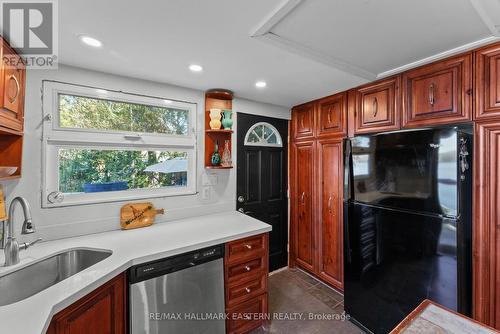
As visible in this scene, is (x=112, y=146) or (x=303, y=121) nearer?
(x=112, y=146)

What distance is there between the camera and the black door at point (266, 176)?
2.58 m

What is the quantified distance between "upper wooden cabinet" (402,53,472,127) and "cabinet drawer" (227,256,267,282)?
5.65 ft

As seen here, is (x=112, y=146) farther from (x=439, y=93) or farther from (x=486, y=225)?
(x=486, y=225)

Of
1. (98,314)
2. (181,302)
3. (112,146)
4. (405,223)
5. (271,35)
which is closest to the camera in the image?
(98,314)

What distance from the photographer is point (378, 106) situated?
6.52 ft

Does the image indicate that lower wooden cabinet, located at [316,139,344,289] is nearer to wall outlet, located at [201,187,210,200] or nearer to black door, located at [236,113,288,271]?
black door, located at [236,113,288,271]

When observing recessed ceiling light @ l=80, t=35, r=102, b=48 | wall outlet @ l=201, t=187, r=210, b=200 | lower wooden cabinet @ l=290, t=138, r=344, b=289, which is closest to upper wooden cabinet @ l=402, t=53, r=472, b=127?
lower wooden cabinet @ l=290, t=138, r=344, b=289

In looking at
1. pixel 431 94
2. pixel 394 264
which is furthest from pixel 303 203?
pixel 431 94

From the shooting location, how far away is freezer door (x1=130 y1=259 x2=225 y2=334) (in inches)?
52.8

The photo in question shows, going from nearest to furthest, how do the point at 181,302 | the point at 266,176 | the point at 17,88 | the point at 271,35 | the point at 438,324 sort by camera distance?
1. the point at 438,324
2. the point at 271,35
3. the point at 17,88
4. the point at 181,302
5. the point at 266,176

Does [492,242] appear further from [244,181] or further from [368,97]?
[244,181]

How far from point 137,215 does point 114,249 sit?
483 millimetres

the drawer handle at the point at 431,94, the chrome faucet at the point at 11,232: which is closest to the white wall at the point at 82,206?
the chrome faucet at the point at 11,232

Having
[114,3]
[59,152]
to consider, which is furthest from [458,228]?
[59,152]
